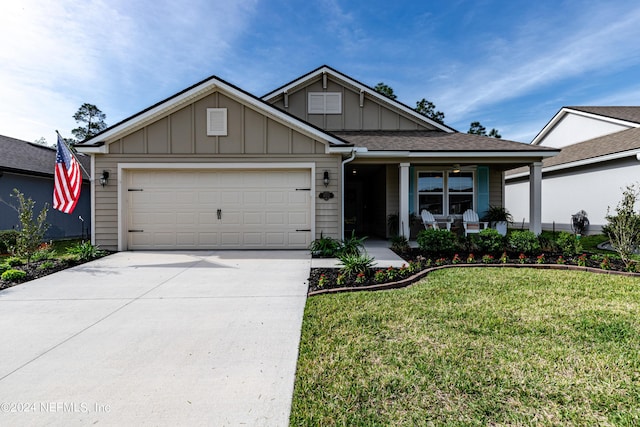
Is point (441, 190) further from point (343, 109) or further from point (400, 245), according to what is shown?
point (343, 109)

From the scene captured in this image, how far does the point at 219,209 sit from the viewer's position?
803 cm

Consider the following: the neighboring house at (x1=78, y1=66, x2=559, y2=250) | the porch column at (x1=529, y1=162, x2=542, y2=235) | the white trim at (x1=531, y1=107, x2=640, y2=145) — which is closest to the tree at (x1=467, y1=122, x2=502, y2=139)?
the white trim at (x1=531, y1=107, x2=640, y2=145)

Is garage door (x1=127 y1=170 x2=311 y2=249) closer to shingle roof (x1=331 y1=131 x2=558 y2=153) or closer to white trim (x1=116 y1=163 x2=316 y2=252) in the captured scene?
white trim (x1=116 y1=163 x2=316 y2=252)

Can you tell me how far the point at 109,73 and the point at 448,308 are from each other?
475 inches

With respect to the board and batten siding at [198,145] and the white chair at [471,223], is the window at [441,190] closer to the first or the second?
the white chair at [471,223]

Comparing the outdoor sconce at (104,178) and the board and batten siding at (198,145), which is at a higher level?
the board and batten siding at (198,145)

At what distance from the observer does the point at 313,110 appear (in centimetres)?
1159

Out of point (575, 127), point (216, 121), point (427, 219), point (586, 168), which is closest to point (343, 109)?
point (427, 219)

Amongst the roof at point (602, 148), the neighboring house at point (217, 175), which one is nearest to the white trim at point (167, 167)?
the neighboring house at point (217, 175)

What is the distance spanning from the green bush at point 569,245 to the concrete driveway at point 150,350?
6.25 m

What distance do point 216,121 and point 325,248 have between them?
4.42 metres

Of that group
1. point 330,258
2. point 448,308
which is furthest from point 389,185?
point 448,308

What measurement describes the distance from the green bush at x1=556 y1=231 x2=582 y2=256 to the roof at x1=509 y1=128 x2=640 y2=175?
5.91 meters

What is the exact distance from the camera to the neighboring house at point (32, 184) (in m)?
9.65
